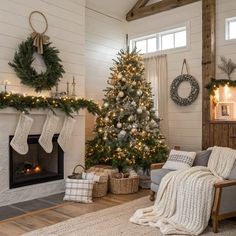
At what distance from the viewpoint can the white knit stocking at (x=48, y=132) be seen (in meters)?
4.82

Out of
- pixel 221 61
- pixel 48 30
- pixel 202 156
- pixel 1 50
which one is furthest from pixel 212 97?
pixel 1 50

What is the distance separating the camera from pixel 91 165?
232 inches

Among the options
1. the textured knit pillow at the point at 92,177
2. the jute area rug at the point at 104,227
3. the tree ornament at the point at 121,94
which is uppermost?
the tree ornament at the point at 121,94

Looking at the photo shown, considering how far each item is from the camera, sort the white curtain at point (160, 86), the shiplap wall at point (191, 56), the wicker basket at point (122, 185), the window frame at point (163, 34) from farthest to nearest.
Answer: the white curtain at point (160, 86) → the window frame at point (163, 34) → the shiplap wall at point (191, 56) → the wicker basket at point (122, 185)

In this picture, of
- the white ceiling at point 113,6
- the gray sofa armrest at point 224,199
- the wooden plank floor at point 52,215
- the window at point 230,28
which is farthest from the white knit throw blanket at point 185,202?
the white ceiling at point 113,6

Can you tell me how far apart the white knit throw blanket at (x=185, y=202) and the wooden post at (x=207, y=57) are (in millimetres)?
1964

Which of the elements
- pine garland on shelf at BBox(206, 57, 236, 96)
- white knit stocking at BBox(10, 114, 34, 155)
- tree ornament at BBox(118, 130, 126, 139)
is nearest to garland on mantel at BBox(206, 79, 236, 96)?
pine garland on shelf at BBox(206, 57, 236, 96)

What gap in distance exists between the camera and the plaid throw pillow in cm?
449

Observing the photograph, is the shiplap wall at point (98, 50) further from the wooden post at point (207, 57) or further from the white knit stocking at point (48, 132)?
the wooden post at point (207, 57)

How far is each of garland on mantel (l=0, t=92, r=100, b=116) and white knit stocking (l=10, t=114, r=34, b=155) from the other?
138mm

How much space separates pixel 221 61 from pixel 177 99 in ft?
3.86

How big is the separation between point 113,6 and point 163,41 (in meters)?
1.40

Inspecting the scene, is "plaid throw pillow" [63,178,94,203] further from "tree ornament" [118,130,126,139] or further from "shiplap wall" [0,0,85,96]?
"shiplap wall" [0,0,85,96]

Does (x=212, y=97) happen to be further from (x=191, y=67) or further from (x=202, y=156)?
(x=202, y=156)
